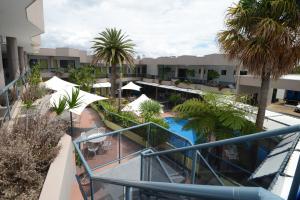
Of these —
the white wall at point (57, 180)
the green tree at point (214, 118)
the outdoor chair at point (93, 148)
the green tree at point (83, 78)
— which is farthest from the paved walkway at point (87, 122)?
the white wall at point (57, 180)

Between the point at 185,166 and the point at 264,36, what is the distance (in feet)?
18.0

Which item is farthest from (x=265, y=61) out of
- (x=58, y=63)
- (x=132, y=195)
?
(x=58, y=63)

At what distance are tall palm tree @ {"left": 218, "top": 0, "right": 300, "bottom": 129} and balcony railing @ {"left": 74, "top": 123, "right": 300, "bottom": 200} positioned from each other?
10.7ft

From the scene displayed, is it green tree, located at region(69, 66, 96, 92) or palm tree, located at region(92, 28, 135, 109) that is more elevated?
palm tree, located at region(92, 28, 135, 109)

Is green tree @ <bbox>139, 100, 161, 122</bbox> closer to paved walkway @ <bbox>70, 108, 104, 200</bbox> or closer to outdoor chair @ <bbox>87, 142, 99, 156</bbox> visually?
paved walkway @ <bbox>70, 108, 104, 200</bbox>

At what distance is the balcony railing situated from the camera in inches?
64.3

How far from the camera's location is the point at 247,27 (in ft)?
25.8

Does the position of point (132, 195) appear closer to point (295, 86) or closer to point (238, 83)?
point (295, 86)

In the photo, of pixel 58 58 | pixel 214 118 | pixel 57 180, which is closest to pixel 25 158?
pixel 57 180

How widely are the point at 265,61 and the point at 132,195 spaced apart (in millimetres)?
7113

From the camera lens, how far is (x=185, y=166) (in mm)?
5531

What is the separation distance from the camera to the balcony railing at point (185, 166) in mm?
1633

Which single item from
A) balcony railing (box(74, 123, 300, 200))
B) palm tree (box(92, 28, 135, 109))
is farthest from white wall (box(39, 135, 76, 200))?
palm tree (box(92, 28, 135, 109))

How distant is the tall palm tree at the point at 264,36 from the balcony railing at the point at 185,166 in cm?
326
